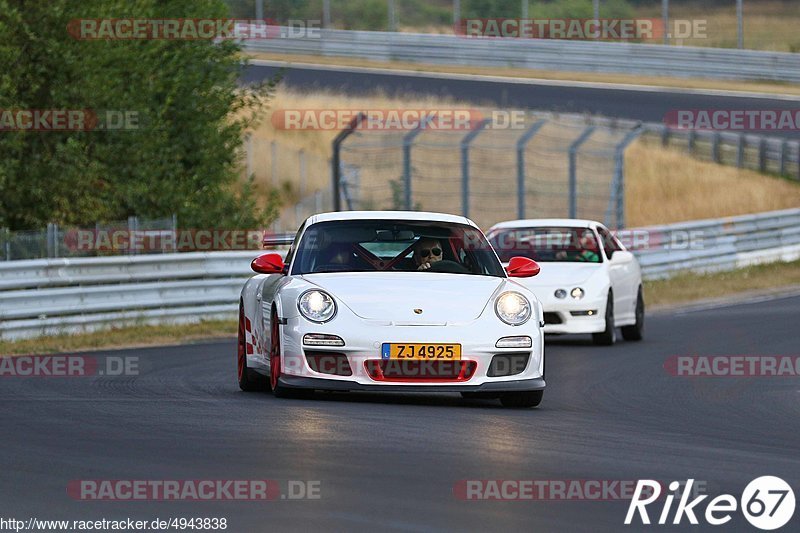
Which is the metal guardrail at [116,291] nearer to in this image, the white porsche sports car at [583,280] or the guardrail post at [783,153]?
the white porsche sports car at [583,280]

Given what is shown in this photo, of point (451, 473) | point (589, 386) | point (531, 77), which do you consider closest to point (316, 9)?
point (531, 77)

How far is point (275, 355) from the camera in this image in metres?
11.3

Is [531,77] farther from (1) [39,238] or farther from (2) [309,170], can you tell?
(1) [39,238]

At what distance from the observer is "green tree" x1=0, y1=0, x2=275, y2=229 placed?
23391 mm

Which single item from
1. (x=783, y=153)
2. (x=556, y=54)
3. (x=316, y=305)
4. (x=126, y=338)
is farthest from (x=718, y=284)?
(x=556, y=54)

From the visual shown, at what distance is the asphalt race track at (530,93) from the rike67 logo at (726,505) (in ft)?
116

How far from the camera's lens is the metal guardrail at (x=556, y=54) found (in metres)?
46.4

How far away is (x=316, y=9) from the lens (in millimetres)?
50875

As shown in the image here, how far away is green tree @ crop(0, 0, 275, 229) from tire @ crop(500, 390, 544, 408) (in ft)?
42.0

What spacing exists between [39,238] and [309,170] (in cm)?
1858

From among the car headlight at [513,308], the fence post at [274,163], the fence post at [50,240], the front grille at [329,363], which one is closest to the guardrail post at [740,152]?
the fence post at [274,163]

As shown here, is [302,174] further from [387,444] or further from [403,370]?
[387,444]

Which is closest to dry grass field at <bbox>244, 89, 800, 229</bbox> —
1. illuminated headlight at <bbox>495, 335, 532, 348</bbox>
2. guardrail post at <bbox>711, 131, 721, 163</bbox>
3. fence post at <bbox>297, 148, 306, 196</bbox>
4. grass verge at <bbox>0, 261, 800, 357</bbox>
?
fence post at <bbox>297, 148, 306, 196</bbox>

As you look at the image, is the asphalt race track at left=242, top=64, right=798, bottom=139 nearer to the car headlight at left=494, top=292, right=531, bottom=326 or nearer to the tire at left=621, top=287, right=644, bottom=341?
the tire at left=621, top=287, right=644, bottom=341
